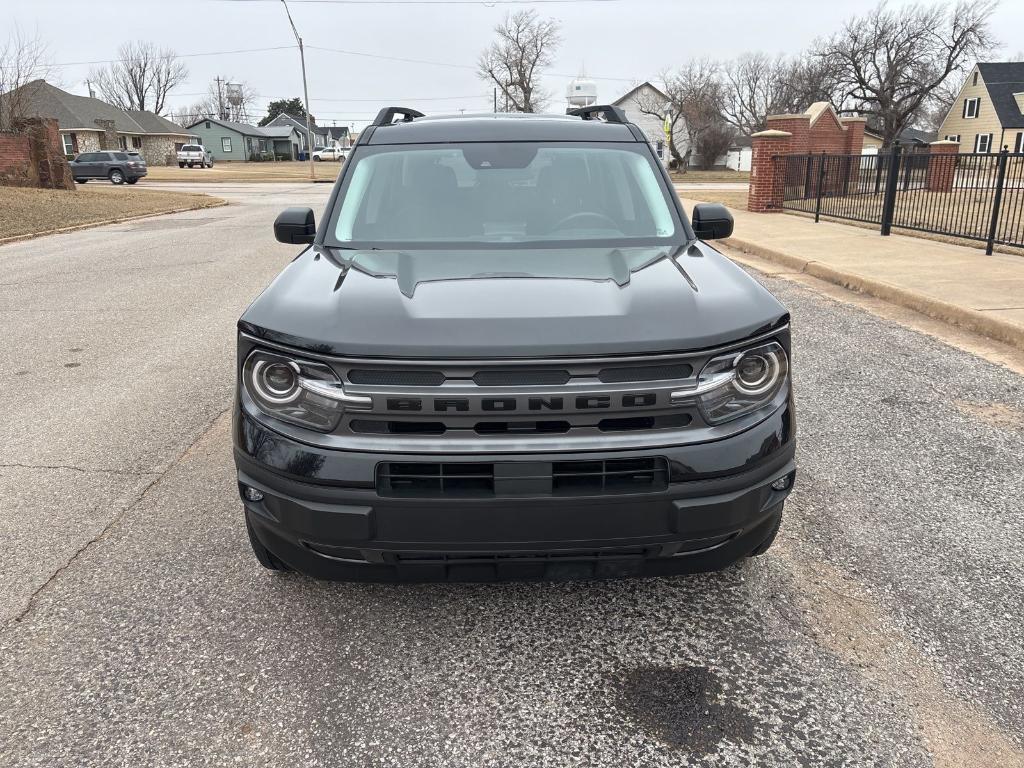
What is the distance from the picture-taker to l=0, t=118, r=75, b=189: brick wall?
27.0 meters

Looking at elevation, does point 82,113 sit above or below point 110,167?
above

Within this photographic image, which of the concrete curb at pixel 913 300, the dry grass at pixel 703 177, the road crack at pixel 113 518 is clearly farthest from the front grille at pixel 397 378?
the dry grass at pixel 703 177

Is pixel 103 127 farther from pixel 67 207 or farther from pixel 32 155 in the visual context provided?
pixel 67 207

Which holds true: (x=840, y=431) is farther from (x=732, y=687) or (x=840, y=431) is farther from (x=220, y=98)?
(x=220, y=98)

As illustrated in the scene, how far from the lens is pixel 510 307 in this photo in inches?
96.6

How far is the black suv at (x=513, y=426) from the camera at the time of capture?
2.28m

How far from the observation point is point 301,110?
420 ft

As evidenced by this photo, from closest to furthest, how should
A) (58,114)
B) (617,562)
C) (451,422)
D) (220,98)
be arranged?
(451,422), (617,562), (58,114), (220,98)

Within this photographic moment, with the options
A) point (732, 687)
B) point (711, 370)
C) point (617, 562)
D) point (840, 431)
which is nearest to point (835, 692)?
point (732, 687)

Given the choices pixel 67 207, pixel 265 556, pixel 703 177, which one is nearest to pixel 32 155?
pixel 67 207

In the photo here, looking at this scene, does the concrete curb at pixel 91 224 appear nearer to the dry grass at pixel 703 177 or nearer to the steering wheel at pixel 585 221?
the steering wheel at pixel 585 221

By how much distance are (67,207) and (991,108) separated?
6532cm

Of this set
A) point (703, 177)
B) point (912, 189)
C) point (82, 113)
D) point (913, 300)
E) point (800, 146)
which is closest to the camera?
point (913, 300)

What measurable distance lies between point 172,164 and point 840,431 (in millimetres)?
86312
